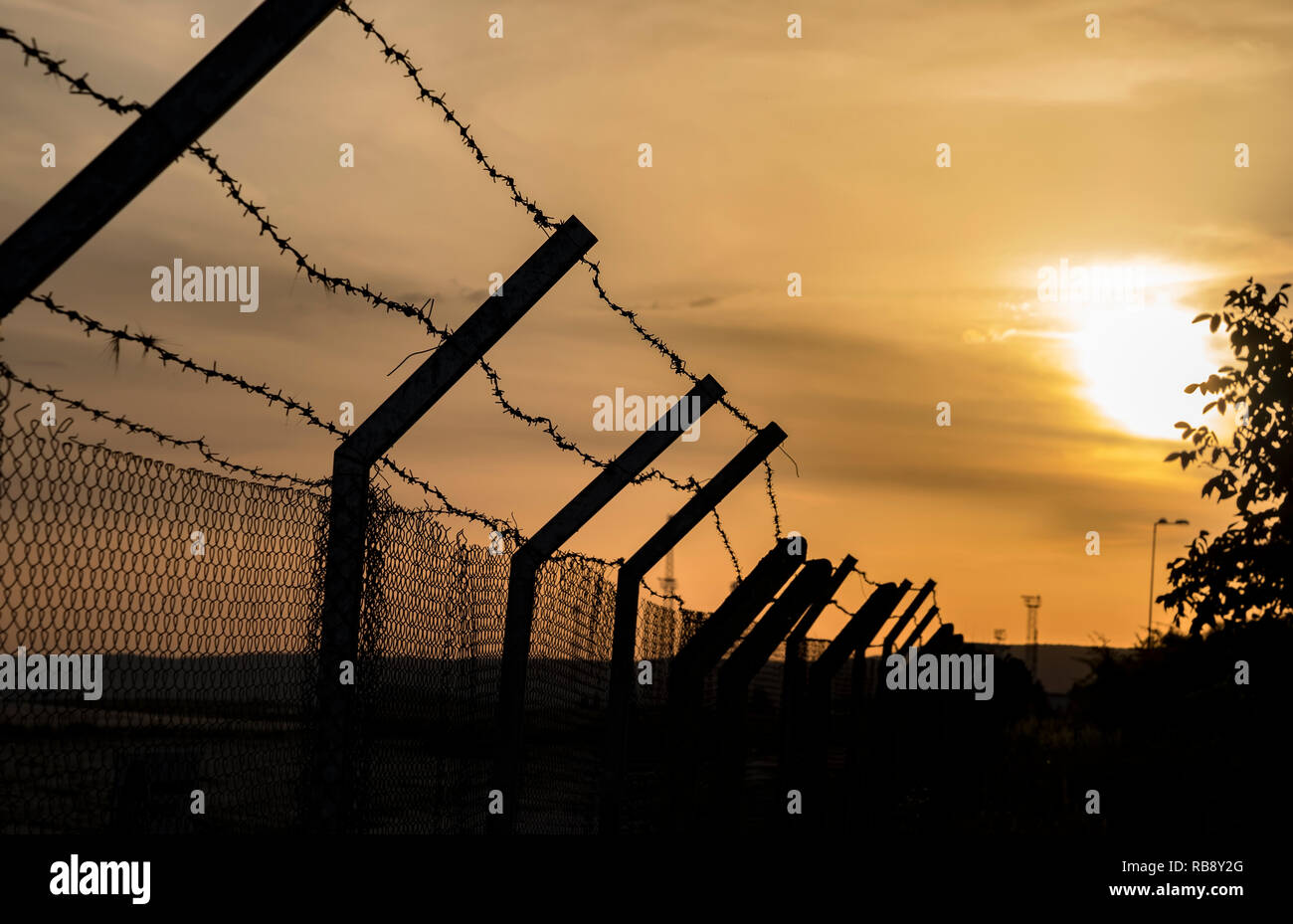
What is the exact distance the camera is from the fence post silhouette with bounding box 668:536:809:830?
5956 mm

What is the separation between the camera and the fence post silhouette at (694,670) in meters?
5.96

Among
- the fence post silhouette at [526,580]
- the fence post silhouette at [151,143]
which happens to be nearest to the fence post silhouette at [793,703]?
the fence post silhouette at [526,580]

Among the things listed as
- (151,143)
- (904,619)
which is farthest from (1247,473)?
(151,143)

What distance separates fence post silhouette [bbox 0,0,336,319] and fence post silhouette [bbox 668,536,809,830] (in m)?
3.70

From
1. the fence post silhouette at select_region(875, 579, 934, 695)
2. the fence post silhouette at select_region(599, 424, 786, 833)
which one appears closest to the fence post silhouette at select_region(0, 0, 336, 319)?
the fence post silhouette at select_region(599, 424, 786, 833)

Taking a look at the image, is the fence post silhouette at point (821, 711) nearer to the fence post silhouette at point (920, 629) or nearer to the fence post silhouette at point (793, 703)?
the fence post silhouette at point (793, 703)

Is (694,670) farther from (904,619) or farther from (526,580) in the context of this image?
(904,619)

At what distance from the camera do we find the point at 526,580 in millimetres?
5297

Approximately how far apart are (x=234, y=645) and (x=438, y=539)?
147 centimetres

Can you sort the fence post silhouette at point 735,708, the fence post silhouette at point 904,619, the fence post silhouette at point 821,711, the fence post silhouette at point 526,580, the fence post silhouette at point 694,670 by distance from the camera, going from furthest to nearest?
the fence post silhouette at point 904,619 < the fence post silhouette at point 821,711 < the fence post silhouette at point 735,708 < the fence post silhouette at point 694,670 < the fence post silhouette at point 526,580

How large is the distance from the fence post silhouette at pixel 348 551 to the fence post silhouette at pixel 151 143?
4.05 ft
